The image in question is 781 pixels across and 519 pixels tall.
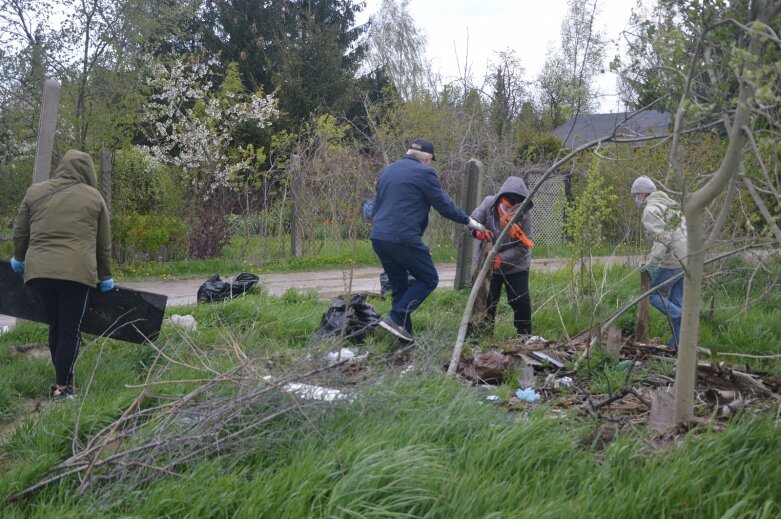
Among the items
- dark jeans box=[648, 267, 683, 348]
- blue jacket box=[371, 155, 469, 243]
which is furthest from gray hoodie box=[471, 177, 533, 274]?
dark jeans box=[648, 267, 683, 348]

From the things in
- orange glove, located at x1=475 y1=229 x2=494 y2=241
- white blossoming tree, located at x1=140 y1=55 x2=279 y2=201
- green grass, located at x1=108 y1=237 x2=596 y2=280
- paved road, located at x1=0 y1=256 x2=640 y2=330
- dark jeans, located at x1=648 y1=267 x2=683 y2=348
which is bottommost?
paved road, located at x1=0 y1=256 x2=640 y2=330

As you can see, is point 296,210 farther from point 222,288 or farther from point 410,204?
point 410,204

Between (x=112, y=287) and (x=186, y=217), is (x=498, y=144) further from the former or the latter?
(x=112, y=287)

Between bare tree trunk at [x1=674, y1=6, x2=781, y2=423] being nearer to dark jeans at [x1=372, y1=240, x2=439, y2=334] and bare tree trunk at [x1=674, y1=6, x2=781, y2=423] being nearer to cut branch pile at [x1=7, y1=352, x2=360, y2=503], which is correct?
cut branch pile at [x1=7, y1=352, x2=360, y2=503]

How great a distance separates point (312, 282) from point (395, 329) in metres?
6.28

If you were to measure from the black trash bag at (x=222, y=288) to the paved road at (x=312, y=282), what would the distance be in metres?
0.58

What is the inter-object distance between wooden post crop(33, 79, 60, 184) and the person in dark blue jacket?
116 inches

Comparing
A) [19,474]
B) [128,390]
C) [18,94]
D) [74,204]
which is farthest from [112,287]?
[18,94]

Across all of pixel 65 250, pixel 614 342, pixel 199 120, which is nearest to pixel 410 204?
pixel 614 342

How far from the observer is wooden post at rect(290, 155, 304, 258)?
50.1 feet

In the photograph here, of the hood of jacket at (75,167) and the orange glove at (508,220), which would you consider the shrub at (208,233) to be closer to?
the orange glove at (508,220)

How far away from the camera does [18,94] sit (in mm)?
12805

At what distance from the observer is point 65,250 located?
18.4ft

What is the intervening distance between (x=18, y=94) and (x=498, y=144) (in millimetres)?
10006
